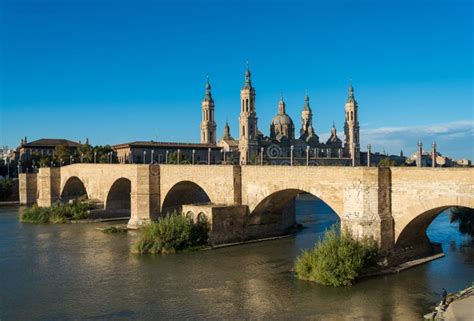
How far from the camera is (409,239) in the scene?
1806 cm

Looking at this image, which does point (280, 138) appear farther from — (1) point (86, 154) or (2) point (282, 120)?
(1) point (86, 154)

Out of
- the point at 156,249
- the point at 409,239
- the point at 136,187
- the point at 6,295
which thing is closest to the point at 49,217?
the point at 136,187

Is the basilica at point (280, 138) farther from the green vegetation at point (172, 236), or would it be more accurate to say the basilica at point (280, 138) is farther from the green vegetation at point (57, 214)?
the green vegetation at point (172, 236)

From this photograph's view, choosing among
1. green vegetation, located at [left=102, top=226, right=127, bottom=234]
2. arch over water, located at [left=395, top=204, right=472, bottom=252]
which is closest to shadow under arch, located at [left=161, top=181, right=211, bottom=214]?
green vegetation, located at [left=102, top=226, right=127, bottom=234]

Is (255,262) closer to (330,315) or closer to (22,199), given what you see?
(330,315)

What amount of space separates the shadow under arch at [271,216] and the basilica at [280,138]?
178 feet

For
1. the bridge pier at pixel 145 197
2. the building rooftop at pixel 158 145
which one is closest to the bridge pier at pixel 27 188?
the bridge pier at pixel 145 197

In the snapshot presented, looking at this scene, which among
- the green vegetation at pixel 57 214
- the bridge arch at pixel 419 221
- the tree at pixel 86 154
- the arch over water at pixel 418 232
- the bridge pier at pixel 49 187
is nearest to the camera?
the bridge arch at pixel 419 221

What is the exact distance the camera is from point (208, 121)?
303 ft

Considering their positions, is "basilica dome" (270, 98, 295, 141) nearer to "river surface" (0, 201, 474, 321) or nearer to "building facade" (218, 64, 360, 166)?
"building facade" (218, 64, 360, 166)

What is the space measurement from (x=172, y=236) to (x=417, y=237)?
10016 mm

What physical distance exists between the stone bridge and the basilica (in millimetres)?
48000

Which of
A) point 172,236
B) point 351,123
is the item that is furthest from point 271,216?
point 351,123

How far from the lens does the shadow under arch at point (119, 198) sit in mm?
35219
